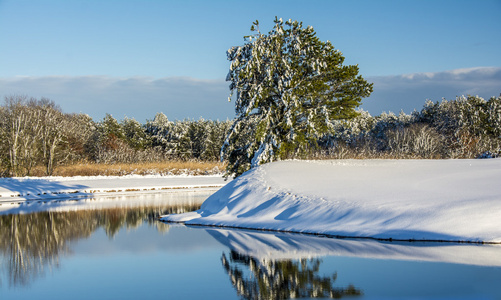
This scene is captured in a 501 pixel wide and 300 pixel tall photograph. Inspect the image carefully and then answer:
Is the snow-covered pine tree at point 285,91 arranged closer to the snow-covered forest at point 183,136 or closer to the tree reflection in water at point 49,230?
the snow-covered forest at point 183,136

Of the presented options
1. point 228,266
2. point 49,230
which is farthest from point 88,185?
point 228,266

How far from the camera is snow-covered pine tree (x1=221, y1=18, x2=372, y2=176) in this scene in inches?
933

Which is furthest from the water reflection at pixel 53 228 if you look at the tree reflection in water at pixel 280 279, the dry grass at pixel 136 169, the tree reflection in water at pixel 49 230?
the dry grass at pixel 136 169

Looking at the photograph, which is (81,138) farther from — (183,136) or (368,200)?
(368,200)

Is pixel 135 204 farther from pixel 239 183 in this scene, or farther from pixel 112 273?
pixel 112 273

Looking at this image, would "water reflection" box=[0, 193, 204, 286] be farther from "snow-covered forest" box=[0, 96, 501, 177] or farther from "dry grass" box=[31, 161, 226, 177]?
"dry grass" box=[31, 161, 226, 177]

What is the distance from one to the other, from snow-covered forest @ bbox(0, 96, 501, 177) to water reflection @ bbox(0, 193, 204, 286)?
701cm

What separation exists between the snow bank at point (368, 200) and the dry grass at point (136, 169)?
2634 cm

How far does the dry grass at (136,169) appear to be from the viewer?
4397 centimetres

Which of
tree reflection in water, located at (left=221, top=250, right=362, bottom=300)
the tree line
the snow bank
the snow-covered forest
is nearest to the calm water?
tree reflection in water, located at (left=221, top=250, right=362, bottom=300)

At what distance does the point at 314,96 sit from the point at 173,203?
33.2 feet

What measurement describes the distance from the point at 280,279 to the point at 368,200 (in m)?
7.61

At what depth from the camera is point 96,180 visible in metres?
40.4

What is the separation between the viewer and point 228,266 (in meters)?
10.7
